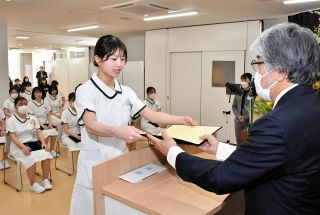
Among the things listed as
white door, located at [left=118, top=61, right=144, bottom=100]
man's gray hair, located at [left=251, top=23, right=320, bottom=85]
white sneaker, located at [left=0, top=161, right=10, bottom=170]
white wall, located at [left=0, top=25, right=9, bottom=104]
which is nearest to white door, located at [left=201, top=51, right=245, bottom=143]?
white door, located at [left=118, top=61, right=144, bottom=100]

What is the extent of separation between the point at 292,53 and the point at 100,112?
1102 millimetres

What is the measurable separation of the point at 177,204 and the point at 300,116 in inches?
27.8

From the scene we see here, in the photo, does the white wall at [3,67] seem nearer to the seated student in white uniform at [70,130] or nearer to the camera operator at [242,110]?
the seated student in white uniform at [70,130]

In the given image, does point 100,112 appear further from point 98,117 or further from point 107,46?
point 107,46

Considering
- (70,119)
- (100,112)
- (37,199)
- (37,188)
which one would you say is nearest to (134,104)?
(100,112)

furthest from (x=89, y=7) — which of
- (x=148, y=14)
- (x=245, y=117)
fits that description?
(x=245, y=117)

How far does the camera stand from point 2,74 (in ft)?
23.8

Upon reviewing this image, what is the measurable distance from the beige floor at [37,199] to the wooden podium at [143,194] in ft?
6.83

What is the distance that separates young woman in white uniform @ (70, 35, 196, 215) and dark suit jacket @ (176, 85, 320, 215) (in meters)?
0.82

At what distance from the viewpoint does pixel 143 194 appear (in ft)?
4.85

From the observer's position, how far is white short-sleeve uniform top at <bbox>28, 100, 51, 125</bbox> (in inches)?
217

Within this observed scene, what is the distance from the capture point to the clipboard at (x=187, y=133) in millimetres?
1506

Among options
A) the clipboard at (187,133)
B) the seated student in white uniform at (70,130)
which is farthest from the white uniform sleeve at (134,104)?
the seated student in white uniform at (70,130)

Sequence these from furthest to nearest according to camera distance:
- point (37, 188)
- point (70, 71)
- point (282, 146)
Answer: point (70, 71) → point (37, 188) → point (282, 146)
